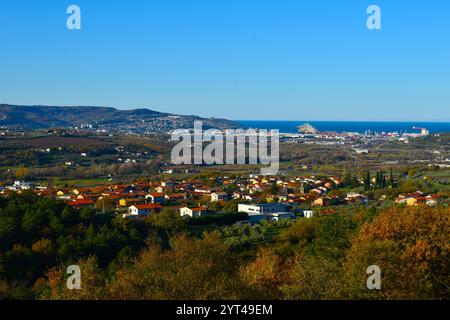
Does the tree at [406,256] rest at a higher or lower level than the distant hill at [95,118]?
lower

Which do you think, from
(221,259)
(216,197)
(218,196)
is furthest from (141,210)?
(221,259)

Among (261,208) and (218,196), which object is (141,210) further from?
(218,196)

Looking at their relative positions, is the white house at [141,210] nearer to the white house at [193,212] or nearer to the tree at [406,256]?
the white house at [193,212]

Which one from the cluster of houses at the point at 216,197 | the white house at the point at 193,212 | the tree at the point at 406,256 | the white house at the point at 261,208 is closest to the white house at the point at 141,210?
the cluster of houses at the point at 216,197

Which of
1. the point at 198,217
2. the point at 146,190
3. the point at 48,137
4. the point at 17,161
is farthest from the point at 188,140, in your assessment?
the point at 198,217

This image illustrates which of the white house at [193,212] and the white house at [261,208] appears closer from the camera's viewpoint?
the white house at [193,212]

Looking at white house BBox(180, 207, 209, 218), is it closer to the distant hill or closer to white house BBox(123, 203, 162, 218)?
white house BBox(123, 203, 162, 218)

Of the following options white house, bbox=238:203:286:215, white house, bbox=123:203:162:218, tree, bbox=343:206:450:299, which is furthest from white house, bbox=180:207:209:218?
tree, bbox=343:206:450:299

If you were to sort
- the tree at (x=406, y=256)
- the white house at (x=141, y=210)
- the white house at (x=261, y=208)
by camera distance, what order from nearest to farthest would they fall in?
the tree at (x=406, y=256)
the white house at (x=141, y=210)
the white house at (x=261, y=208)
